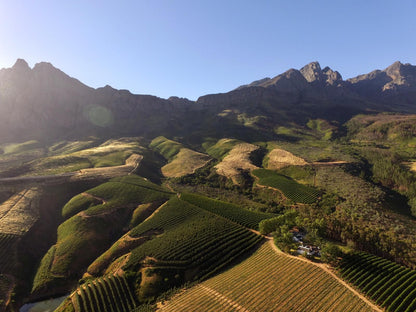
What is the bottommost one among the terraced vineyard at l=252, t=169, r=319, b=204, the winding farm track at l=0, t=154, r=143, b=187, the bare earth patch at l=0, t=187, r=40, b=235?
the terraced vineyard at l=252, t=169, r=319, b=204

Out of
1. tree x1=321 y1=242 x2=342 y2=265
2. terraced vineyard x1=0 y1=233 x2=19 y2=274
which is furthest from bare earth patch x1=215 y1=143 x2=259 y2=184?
terraced vineyard x1=0 y1=233 x2=19 y2=274

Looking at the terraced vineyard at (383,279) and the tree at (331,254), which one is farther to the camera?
the tree at (331,254)

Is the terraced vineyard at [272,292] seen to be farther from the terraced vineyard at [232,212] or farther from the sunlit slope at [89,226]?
the sunlit slope at [89,226]

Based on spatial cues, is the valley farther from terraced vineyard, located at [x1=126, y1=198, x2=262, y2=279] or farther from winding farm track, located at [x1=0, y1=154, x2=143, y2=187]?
winding farm track, located at [x1=0, y1=154, x2=143, y2=187]

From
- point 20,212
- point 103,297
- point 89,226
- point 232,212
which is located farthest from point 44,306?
point 232,212

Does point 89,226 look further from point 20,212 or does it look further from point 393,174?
point 393,174

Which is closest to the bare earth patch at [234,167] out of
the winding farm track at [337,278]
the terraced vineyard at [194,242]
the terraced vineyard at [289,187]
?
the terraced vineyard at [289,187]
